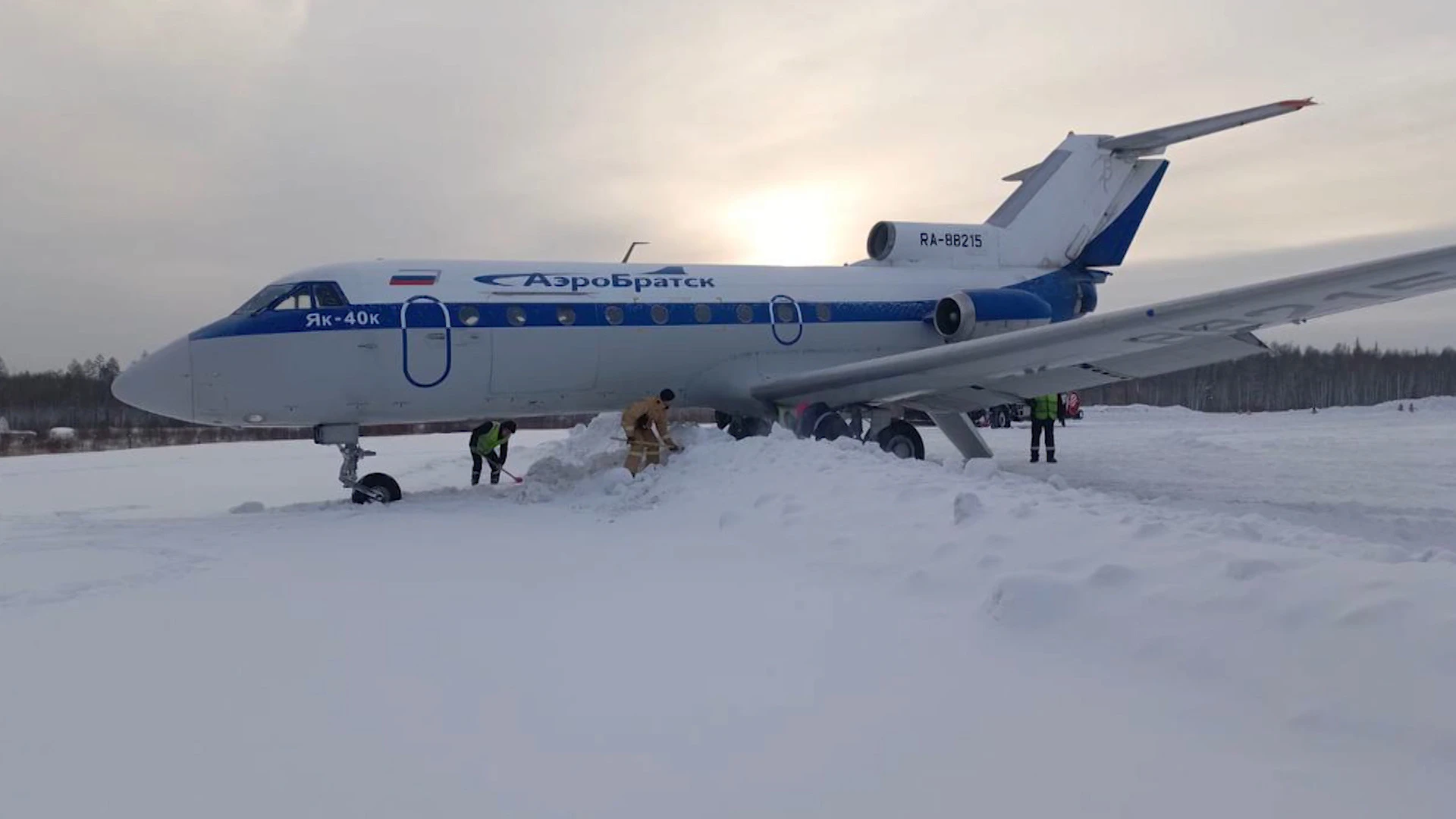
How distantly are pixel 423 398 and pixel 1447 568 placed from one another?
33.4 ft

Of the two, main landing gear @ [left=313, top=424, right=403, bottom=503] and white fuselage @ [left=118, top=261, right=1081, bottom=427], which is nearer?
white fuselage @ [left=118, top=261, right=1081, bottom=427]

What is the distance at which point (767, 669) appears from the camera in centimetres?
404

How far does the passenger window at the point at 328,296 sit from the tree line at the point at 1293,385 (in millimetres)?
80698

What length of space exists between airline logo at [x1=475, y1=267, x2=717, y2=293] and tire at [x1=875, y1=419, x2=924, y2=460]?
11.0 feet

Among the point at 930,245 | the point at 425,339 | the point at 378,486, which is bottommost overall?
the point at 378,486

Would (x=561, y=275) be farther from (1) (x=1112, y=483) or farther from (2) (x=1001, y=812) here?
(2) (x=1001, y=812)

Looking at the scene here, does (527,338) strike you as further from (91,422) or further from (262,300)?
(91,422)

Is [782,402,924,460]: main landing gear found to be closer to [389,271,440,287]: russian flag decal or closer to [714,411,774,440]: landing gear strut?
[714,411,774,440]: landing gear strut

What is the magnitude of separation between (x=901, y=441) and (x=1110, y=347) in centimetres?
365

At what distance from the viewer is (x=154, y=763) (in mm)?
3195

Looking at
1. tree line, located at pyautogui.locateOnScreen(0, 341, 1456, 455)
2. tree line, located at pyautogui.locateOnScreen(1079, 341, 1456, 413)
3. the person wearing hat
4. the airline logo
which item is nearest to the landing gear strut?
the airline logo

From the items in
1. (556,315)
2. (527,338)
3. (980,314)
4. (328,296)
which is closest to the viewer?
(328,296)

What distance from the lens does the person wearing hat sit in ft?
38.1

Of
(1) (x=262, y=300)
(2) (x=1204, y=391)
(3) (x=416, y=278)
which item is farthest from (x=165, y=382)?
(2) (x=1204, y=391)
